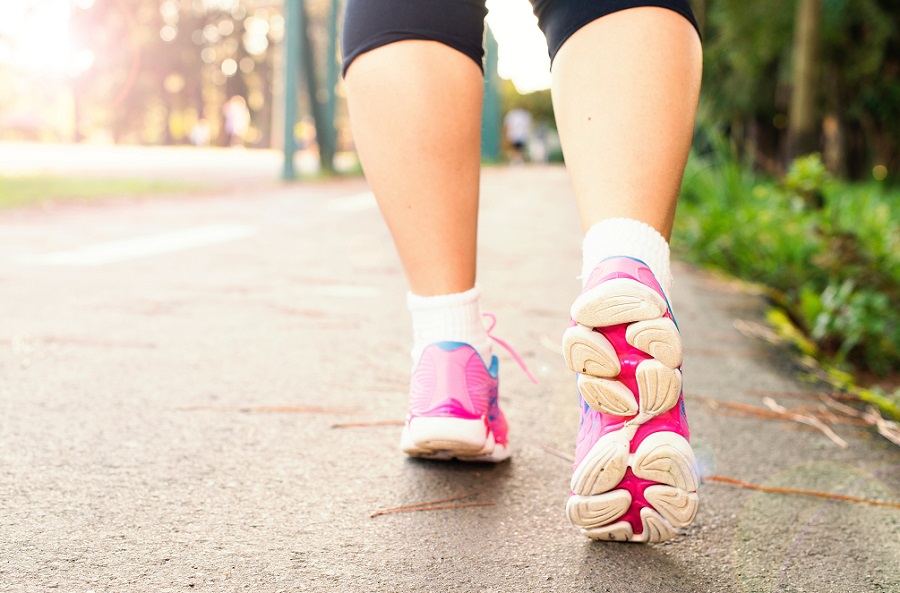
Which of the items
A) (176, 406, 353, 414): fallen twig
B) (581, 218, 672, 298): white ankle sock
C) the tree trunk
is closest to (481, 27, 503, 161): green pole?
the tree trunk

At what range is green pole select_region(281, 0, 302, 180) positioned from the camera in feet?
33.0

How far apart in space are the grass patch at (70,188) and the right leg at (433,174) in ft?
15.7

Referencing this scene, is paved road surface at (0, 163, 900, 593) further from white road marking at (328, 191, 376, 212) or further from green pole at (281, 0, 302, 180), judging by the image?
green pole at (281, 0, 302, 180)

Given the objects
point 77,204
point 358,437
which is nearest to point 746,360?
point 358,437

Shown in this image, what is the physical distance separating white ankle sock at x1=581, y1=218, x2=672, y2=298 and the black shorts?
28 cm

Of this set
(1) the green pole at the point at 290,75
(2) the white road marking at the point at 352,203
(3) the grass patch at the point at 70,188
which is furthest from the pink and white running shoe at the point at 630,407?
(1) the green pole at the point at 290,75

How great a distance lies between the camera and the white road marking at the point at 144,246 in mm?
3441

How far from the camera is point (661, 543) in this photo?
3.73ft

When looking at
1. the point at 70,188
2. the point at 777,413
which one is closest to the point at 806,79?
the point at 70,188

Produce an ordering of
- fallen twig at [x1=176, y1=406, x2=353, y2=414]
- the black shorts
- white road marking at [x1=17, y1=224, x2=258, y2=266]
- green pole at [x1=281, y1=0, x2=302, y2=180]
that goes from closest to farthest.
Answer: the black shorts → fallen twig at [x1=176, y1=406, x2=353, y2=414] → white road marking at [x1=17, y1=224, x2=258, y2=266] → green pole at [x1=281, y1=0, x2=302, y2=180]

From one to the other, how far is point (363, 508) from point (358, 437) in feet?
0.97

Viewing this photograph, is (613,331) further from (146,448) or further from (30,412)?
(30,412)

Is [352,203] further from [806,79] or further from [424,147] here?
[424,147]

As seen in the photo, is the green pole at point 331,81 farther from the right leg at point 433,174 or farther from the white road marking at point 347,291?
the right leg at point 433,174
